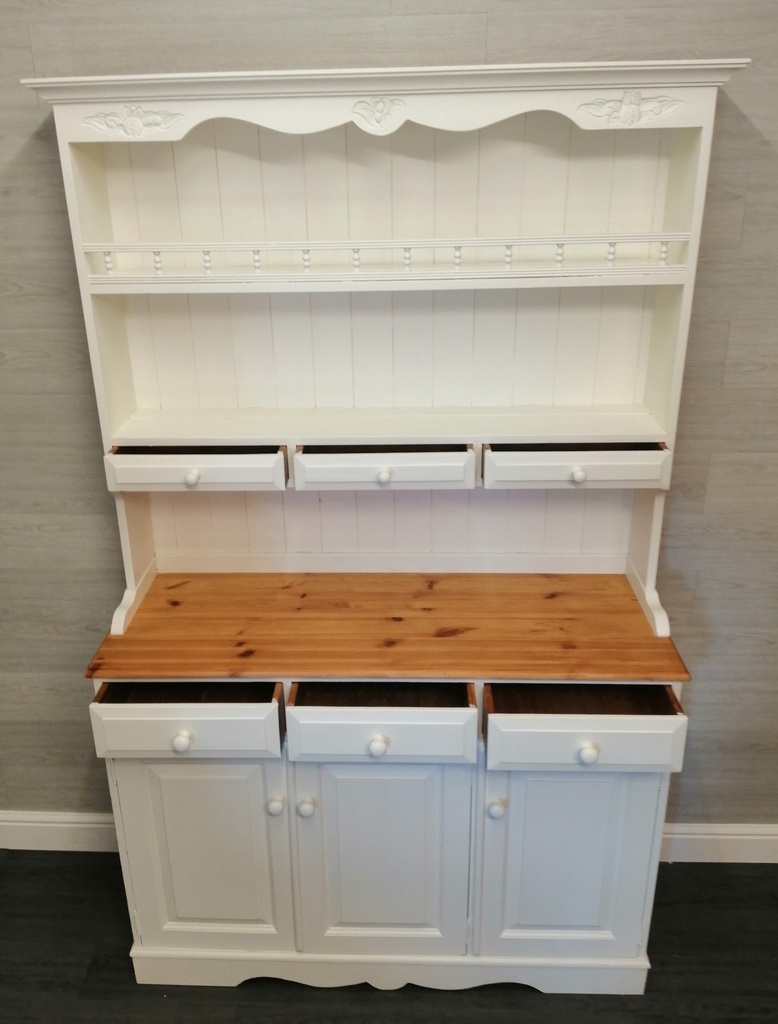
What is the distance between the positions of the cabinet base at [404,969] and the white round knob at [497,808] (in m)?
0.40

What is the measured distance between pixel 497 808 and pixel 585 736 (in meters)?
0.26

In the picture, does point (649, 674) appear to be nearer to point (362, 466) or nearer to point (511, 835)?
point (511, 835)

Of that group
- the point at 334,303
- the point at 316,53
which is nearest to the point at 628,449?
the point at 334,303

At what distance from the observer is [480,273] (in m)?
1.64

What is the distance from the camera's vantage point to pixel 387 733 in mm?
1679

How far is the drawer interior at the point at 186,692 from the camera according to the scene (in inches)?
69.6

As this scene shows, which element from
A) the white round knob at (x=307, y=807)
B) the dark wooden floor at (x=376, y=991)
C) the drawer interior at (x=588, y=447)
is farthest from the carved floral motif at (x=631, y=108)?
the dark wooden floor at (x=376, y=991)

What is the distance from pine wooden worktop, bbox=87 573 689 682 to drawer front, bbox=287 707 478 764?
77mm

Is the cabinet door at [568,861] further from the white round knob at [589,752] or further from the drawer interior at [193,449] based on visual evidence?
the drawer interior at [193,449]

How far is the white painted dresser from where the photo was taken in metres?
1.66

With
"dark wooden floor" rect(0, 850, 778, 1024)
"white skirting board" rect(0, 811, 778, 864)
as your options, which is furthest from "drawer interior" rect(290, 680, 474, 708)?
"white skirting board" rect(0, 811, 778, 864)

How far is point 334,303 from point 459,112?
0.48 meters

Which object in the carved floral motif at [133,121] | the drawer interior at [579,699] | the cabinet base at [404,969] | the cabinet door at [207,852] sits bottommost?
the cabinet base at [404,969]

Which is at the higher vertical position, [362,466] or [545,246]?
[545,246]
